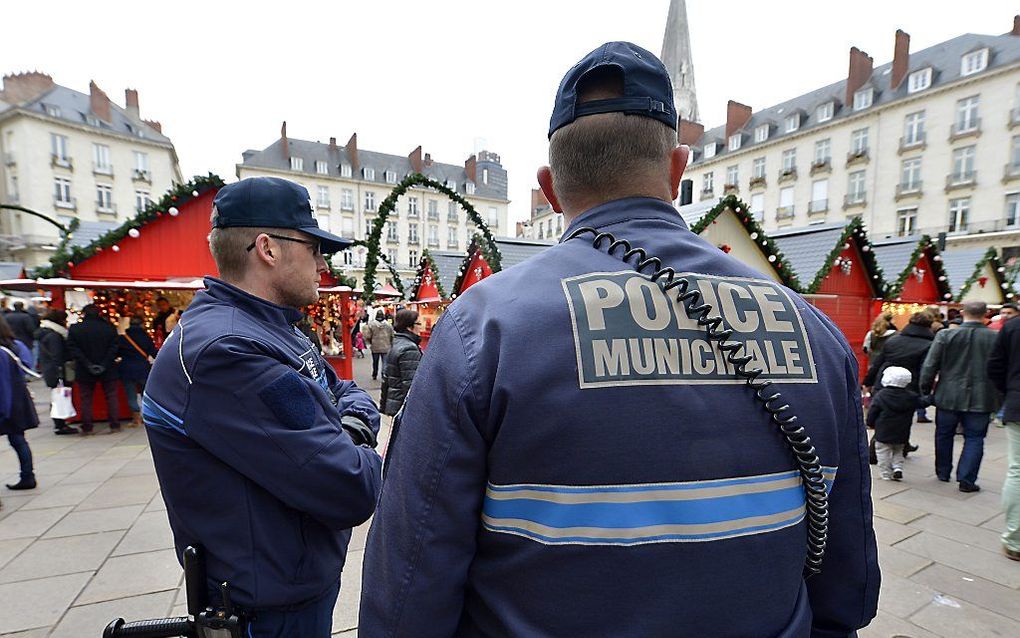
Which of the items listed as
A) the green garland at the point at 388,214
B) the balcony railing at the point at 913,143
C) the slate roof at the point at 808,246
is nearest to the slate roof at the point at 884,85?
the balcony railing at the point at 913,143

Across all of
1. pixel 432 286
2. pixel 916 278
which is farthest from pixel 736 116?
pixel 432 286

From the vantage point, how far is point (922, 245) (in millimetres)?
11828

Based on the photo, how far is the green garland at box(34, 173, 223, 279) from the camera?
7969 millimetres

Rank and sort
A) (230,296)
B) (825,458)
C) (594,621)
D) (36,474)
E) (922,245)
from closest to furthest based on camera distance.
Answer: (594,621) → (825,458) → (230,296) → (36,474) → (922,245)

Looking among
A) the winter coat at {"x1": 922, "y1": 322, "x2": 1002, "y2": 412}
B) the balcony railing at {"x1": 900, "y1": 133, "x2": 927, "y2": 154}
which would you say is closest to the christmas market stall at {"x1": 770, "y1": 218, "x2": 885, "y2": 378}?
the winter coat at {"x1": 922, "y1": 322, "x2": 1002, "y2": 412}

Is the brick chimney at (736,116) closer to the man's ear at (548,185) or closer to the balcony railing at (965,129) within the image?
the balcony railing at (965,129)

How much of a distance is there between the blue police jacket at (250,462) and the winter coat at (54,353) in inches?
310

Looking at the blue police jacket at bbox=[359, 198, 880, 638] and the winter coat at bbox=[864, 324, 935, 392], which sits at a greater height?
the blue police jacket at bbox=[359, 198, 880, 638]

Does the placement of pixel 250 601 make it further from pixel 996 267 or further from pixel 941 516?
pixel 996 267

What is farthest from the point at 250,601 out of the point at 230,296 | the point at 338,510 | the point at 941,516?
the point at 941,516

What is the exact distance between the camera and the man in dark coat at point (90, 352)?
7109mm

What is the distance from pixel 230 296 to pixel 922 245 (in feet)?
49.7

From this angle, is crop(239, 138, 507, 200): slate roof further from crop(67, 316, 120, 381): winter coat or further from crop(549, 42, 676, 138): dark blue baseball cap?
crop(549, 42, 676, 138): dark blue baseball cap

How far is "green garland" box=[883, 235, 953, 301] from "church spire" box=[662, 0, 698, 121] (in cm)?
5756
